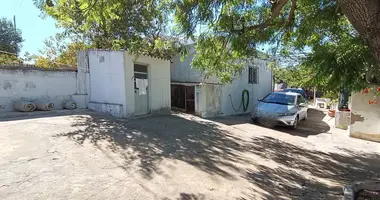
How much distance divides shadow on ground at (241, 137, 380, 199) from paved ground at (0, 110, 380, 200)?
0.08 ft

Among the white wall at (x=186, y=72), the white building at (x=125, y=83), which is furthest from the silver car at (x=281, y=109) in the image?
the white building at (x=125, y=83)

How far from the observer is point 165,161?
5.91 metres

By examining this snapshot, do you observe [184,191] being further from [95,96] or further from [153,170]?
[95,96]

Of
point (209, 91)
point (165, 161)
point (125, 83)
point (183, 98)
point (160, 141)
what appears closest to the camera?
point (165, 161)

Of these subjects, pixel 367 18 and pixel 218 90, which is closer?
pixel 367 18

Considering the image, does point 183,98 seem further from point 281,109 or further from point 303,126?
point 303,126

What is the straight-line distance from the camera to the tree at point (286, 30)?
13.0ft

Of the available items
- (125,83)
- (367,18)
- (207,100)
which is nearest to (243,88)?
(207,100)

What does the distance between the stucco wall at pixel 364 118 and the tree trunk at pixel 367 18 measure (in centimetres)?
845

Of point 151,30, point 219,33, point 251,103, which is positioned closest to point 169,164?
point 219,33

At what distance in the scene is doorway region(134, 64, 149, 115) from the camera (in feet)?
36.0

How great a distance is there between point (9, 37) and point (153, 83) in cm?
1847

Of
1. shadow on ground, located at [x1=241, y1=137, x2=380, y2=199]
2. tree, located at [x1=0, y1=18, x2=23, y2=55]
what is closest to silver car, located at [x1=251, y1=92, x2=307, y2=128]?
shadow on ground, located at [x1=241, y1=137, x2=380, y2=199]

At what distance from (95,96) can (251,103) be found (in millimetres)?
9927
